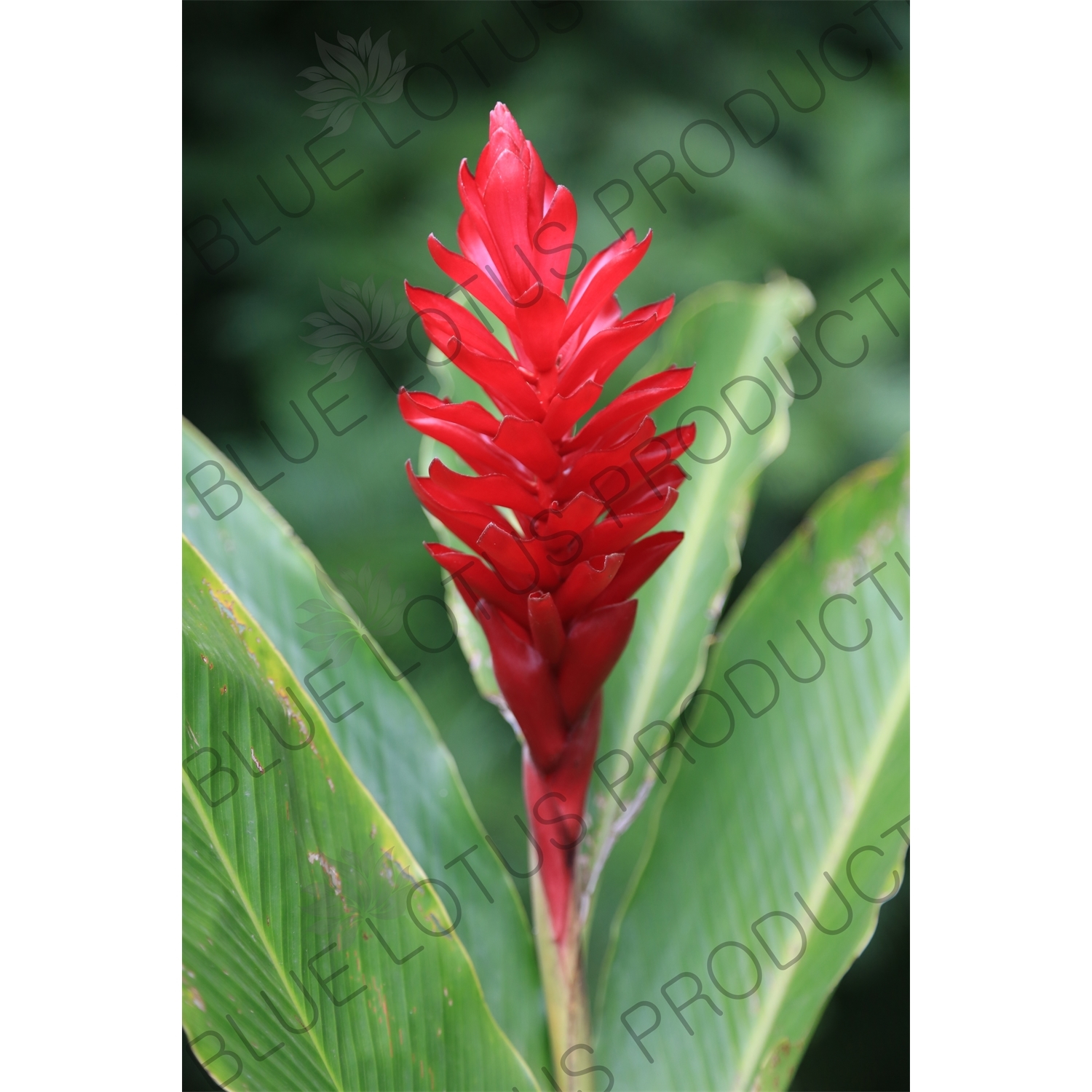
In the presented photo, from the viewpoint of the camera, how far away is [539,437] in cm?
51

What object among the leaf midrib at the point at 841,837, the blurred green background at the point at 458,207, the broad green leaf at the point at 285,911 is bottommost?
the leaf midrib at the point at 841,837

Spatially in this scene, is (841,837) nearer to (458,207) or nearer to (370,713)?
(370,713)

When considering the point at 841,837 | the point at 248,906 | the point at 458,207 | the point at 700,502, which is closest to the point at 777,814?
the point at 841,837

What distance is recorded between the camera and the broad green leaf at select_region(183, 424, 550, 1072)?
65cm

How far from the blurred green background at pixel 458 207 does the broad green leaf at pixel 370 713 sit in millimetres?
67

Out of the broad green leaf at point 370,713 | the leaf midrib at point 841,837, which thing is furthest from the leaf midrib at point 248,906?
the leaf midrib at point 841,837

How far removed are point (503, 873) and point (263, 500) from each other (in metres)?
0.33

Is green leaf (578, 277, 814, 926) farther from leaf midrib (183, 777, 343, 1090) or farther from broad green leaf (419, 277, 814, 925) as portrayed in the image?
leaf midrib (183, 777, 343, 1090)

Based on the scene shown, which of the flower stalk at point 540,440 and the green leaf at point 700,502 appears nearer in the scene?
the flower stalk at point 540,440

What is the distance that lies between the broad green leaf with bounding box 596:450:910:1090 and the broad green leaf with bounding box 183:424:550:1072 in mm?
90

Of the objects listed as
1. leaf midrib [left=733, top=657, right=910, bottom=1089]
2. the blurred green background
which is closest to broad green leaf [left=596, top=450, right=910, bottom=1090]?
leaf midrib [left=733, top=657, right=910, bottom=1089]

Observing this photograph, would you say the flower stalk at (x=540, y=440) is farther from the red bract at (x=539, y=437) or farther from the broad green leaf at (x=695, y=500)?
the broad green leaf at (x=695, y=500)

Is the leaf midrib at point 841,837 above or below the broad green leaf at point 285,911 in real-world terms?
below

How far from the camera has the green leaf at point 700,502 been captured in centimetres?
70
